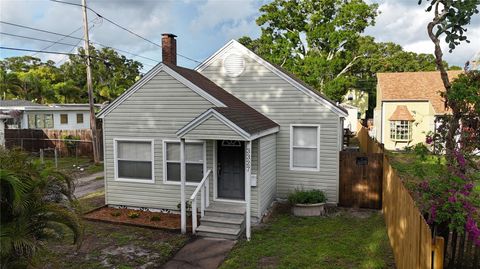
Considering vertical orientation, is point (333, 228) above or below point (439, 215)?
below

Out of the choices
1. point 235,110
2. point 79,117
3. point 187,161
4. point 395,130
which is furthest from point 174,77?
point 79,117

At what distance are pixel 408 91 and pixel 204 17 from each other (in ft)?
68.9

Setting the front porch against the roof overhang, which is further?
the front porch

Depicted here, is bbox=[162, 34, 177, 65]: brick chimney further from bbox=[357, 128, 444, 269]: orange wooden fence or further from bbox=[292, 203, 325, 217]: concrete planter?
bbox=[357, 128, 444, 269]: orange wooden fence

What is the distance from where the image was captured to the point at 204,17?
1271 centimetres

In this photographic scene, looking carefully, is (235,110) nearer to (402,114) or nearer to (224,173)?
(224,173)

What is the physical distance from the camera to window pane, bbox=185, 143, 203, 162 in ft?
37.0

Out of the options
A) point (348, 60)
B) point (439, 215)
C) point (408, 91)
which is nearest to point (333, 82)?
point (348, 60)

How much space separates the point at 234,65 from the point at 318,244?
713 centimetres

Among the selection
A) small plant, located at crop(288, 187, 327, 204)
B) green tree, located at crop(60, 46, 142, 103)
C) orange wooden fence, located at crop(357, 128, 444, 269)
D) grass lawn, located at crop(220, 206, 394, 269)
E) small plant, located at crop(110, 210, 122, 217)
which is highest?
green tree, located at crop(60, 46, 142, 103)

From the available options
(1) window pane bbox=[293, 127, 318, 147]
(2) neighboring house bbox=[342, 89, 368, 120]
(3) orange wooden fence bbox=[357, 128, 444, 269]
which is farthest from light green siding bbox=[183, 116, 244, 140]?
(2) neighboring house bbox=[342, 89, 368, 120]

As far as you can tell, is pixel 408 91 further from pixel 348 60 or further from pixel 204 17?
pixel 204 17

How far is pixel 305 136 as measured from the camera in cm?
1262

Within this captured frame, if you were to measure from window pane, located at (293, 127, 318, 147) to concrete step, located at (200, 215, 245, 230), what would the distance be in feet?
12.8
